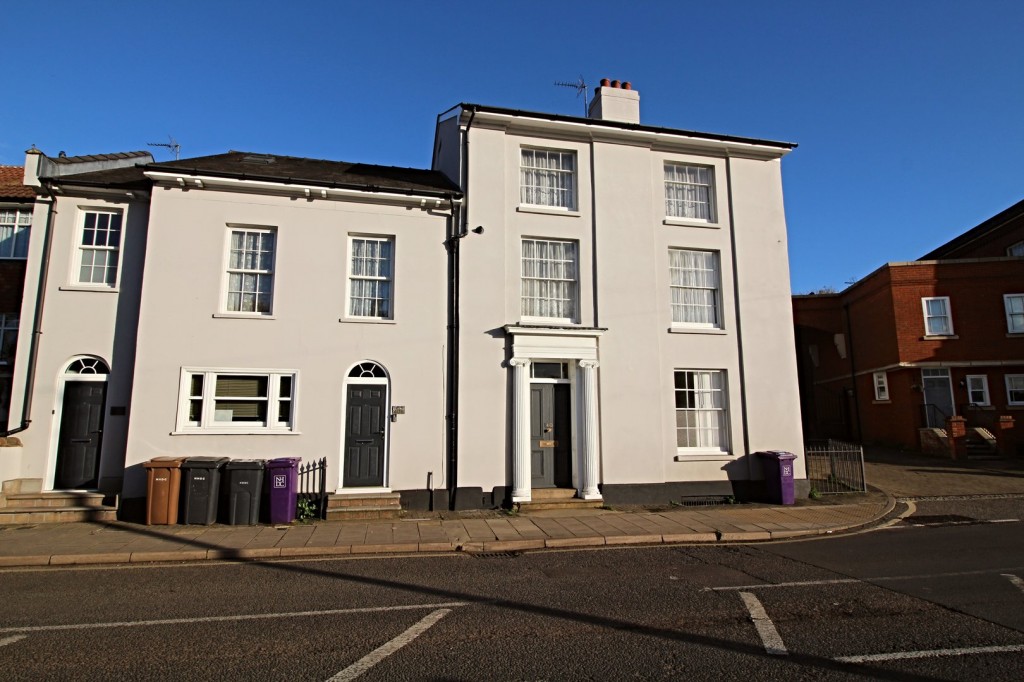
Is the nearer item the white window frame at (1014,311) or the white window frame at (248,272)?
the white window frame at (248,272)

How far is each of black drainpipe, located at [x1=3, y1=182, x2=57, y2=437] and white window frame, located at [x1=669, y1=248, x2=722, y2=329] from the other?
13.8 metres

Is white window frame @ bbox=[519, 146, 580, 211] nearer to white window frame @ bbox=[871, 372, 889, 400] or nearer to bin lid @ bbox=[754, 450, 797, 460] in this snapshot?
bin lid @ bbox=[754, 450, 797, 460]

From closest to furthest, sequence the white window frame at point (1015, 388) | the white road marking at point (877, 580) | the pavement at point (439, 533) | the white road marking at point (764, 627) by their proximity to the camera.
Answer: the white road marking at point (764, 627) < the white road marking at point (877, 580) < the pavement at point (439, 533) < the white window frame at point (1015, 388)

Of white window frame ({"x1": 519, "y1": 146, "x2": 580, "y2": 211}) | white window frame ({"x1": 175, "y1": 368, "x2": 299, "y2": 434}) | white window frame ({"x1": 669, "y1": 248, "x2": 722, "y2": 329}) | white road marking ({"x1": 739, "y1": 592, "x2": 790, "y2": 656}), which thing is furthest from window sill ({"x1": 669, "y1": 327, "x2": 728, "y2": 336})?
white window frame ({"x1": 175, "y1": 368, "x2": 299, "y2": 434})

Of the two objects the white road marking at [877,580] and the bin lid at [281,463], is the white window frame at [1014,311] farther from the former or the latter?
the bin lid at [281,463]

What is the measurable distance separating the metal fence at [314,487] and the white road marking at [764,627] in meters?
8.08

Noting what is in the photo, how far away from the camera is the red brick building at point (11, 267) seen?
13352 millimetres

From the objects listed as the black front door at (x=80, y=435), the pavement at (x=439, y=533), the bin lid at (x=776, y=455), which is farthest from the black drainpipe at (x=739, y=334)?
the black front door at (x=80, y=435)

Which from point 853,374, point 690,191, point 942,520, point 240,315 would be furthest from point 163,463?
point 853,374

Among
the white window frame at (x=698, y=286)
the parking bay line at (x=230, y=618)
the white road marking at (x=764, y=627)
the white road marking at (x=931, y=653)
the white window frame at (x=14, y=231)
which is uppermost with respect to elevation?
the white window frame at (x=14, y=231)

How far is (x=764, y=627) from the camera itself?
17.3 feet

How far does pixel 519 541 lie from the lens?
9.35 meters

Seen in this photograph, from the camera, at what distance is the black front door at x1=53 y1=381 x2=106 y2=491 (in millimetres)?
11469

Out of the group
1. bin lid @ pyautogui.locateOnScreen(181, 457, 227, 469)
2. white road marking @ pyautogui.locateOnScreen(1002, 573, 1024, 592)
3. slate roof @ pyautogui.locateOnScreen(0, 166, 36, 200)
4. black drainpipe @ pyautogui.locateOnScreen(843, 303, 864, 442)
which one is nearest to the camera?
white road marking @ pyautogui.locateOnScreen(1002, 573, 1024, 592)
